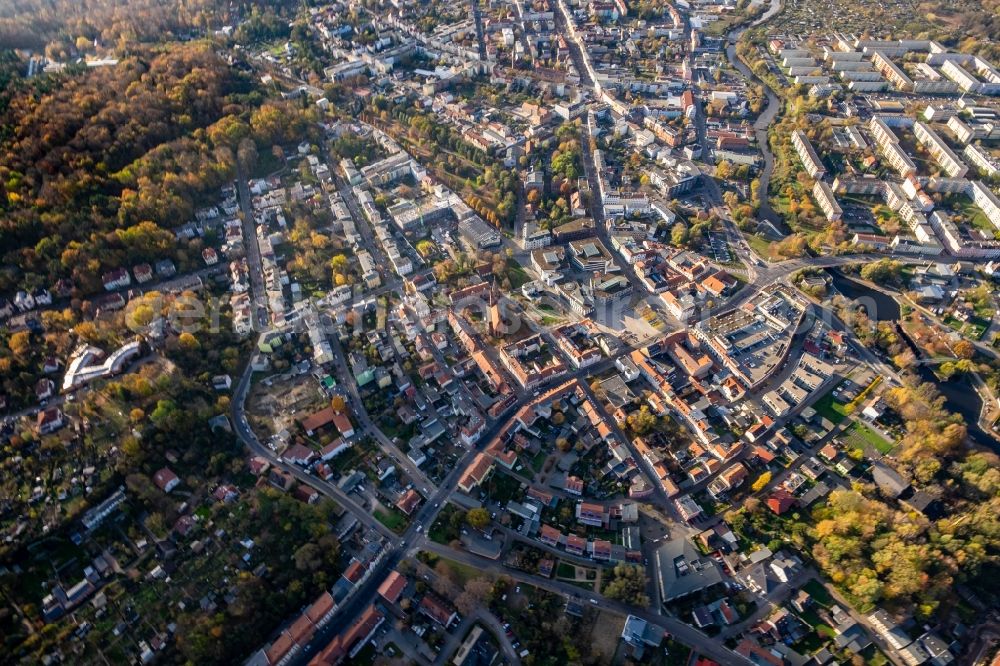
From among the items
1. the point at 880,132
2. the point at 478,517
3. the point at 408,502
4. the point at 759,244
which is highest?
the point at 880,132

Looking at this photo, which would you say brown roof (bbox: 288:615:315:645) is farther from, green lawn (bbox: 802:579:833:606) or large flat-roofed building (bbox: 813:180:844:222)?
large flat-roofed building (bbox: 813:180:844:222)

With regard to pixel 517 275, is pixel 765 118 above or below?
above

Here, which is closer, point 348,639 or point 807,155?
point 348,639

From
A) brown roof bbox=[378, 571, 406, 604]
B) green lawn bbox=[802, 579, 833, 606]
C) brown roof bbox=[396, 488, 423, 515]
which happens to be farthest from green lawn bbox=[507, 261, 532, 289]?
green lawn bbox=[802, 579, 833, 606]

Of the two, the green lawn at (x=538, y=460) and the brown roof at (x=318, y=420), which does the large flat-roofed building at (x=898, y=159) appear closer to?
the green lawn at (x=538, y=460)

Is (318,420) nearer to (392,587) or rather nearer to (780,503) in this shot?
(392,587)

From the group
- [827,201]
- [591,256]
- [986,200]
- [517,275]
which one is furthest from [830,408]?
[986,200]

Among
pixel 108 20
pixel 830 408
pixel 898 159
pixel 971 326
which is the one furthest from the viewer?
pixel 108 20
